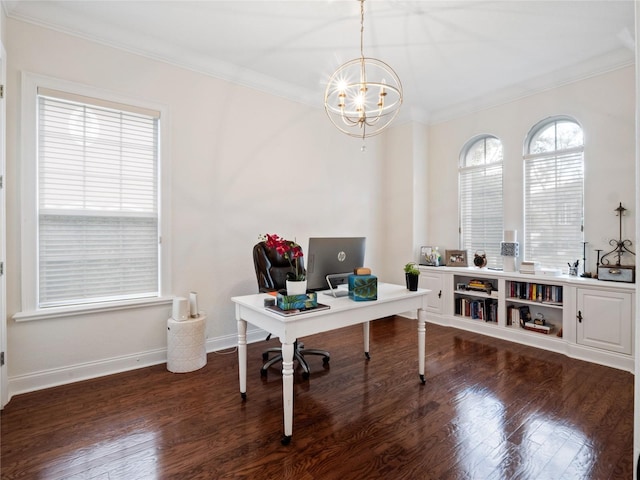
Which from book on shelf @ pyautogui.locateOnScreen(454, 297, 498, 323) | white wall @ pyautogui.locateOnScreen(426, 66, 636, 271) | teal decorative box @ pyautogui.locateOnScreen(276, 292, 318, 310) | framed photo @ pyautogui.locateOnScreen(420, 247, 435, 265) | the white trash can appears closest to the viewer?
teal decorative box @ pyautogui.locateOnScreen(276, 292, 318, 310)

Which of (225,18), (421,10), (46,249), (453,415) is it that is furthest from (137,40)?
(453,415)

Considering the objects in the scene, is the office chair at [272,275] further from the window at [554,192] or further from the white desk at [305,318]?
the window at [554,192]

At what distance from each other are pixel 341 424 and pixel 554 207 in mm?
3429

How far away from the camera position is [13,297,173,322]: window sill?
252 cm

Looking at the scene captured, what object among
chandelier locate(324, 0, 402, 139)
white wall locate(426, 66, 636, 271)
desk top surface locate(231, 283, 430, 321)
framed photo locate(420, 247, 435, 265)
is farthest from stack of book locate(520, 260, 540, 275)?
chandelier locate(324, 0, 402, 139)

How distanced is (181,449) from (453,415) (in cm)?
171

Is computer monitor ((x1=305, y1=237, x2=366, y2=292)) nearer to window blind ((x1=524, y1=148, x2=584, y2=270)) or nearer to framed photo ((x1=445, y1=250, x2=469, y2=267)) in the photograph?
framed photo ((x1=445, y1=250, x2=469, y2=267))

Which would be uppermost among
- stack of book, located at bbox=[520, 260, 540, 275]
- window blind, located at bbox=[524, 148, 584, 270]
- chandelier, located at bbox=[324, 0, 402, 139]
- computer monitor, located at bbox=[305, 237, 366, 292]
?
chandelier, located at bbox=[324, 0, 402, 139]

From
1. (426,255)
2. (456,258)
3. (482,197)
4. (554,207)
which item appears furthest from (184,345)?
(554,207)

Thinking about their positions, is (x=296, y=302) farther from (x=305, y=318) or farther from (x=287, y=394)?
(x=287, y=394)

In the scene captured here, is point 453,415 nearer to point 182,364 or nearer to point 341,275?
point 341,275

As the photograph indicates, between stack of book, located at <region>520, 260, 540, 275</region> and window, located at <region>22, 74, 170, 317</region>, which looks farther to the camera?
stack of book, located at <region>520, 260, 540, 275</region>

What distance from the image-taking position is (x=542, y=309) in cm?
379

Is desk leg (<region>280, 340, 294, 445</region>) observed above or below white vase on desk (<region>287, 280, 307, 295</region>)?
below
